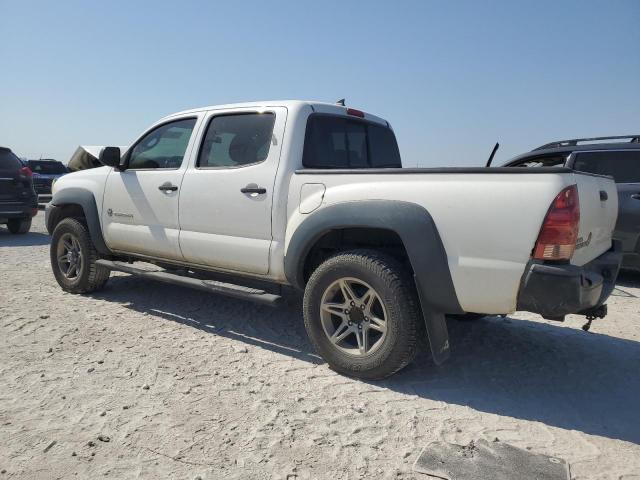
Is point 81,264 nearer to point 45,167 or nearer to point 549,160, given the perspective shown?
point 549,160

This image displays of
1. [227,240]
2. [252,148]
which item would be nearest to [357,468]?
[227,240]

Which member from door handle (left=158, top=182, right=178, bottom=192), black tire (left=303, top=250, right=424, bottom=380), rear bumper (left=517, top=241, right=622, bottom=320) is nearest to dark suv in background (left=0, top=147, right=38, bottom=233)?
door handle (left=158, top=182, right=178, bottom=192)

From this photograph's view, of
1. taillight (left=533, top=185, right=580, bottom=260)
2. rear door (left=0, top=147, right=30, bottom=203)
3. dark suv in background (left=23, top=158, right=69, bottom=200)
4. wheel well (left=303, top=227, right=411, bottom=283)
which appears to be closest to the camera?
taillight (left=533, top=185, right=580, bottom=260)

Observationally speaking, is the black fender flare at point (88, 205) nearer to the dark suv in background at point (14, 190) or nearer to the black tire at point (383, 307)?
the black tire at point (383, 307)

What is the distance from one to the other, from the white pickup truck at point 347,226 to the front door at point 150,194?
15 mm

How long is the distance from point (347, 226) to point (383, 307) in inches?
22.9

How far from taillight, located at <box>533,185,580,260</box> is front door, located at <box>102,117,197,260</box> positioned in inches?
117

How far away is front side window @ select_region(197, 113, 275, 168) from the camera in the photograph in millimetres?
3908

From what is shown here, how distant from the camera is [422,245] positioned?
2.97 m

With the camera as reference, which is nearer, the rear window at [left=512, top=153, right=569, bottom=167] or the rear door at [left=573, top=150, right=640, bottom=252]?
the rear door at [left=573, top=150, right=640, bottom=252]

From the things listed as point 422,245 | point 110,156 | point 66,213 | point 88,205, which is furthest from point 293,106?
point 66,213

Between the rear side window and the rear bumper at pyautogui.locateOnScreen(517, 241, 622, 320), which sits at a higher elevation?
the rear side window

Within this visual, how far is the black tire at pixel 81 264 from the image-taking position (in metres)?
5.25

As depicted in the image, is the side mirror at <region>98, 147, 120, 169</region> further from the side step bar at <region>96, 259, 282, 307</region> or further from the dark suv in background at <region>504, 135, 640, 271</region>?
the dark suv in background at <region>504, 135, 640, 271</region>
